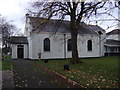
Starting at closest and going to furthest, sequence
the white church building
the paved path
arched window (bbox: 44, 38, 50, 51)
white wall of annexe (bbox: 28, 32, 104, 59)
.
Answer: the paved path
white wall of annexe (bbox: 28, 32, 104, 59)
the white church building
arched window (bbox: 44, 38, 50, 51)

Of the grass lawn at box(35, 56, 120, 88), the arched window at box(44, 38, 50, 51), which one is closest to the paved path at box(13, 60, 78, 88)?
the grass lawn at box(35, 56, 120, 88)

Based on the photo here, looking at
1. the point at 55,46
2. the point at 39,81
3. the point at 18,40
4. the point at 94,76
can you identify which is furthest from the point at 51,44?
the point at 39,81

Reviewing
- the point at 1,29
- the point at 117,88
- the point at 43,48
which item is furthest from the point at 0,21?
the point at 117,88

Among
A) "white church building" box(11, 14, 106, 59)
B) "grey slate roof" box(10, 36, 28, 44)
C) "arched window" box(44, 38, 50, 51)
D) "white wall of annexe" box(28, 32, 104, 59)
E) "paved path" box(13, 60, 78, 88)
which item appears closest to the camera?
"paved path" box(13, 60, 78, 88)

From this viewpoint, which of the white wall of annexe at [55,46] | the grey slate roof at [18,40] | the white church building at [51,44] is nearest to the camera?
the white wall of annexe at [55,46]

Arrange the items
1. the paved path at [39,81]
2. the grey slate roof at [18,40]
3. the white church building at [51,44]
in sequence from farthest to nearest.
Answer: the grey slate roof at [18,40]
the white church building at [51,44]
the paved path at [39,81]

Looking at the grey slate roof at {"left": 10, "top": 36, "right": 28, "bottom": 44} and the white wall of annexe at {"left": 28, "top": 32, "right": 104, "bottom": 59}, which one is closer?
the white wall of annexe at {"left": 28, "top": 32, "right": 104, "bottom": 59}

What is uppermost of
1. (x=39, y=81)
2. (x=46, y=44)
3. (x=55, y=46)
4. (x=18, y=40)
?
(x=18, y=40)

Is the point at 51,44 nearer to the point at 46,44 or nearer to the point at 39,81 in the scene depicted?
the point at 46,44

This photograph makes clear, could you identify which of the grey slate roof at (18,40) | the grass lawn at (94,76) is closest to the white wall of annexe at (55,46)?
the grey slate roof at (18,40)

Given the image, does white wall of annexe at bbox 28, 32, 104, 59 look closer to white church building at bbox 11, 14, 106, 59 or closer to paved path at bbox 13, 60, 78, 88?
white church building at bbox 11, 14, 106, 59

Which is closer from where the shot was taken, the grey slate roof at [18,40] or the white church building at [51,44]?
the white church building at [51,44]

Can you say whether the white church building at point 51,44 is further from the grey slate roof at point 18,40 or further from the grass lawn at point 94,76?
the grass lawn at point 94,76

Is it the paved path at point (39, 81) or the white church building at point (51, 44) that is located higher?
the white church building at point (51, 44)
